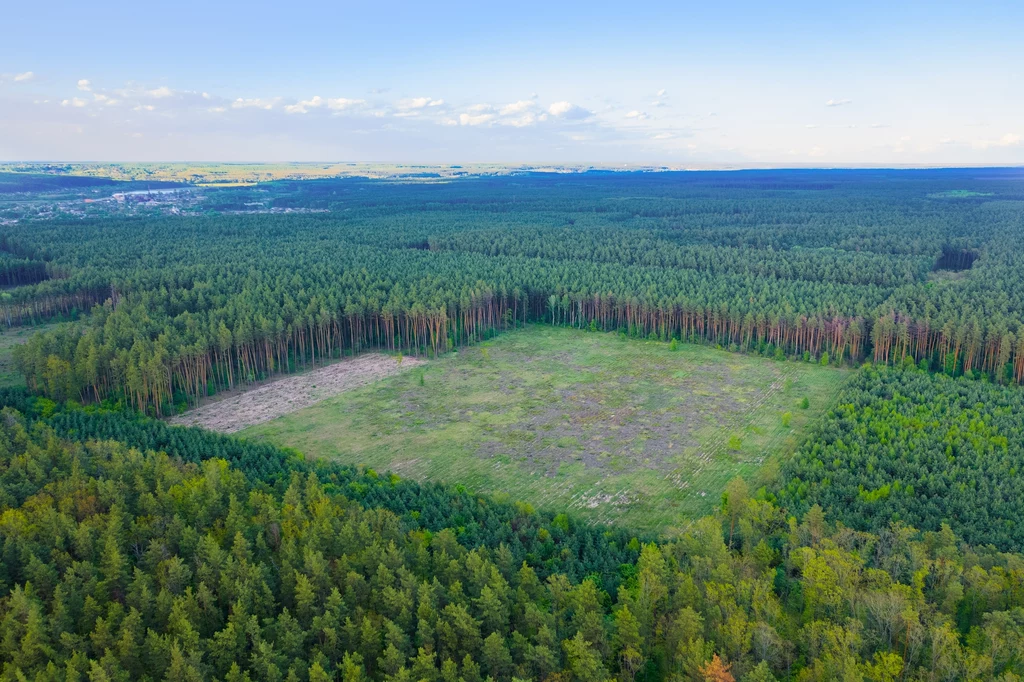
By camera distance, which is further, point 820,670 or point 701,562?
point 701,562

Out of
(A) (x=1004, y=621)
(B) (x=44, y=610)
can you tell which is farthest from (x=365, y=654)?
(A) (x=1004, y=621)

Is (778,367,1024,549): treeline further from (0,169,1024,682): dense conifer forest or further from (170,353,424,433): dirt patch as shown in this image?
(170,353,424,433): dirt patch

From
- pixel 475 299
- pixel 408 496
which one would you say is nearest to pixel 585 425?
pixel 408 496

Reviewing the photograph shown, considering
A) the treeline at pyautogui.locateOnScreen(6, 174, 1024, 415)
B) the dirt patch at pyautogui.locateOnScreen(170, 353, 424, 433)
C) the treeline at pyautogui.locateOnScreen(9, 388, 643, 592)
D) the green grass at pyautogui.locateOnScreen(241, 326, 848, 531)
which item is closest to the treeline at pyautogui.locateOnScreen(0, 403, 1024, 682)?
the treeline at pyautogui.locateOnScreen(9, 388, 643, 592)

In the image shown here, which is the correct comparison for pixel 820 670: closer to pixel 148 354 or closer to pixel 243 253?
pixel 148 354

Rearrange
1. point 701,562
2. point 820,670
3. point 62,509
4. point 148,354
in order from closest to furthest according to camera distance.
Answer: point 820,670, point 701,562, point 62,509, point 148,354

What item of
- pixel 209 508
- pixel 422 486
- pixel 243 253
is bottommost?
pixel 422 486

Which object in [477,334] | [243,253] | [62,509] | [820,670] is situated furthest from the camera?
[243,253]
